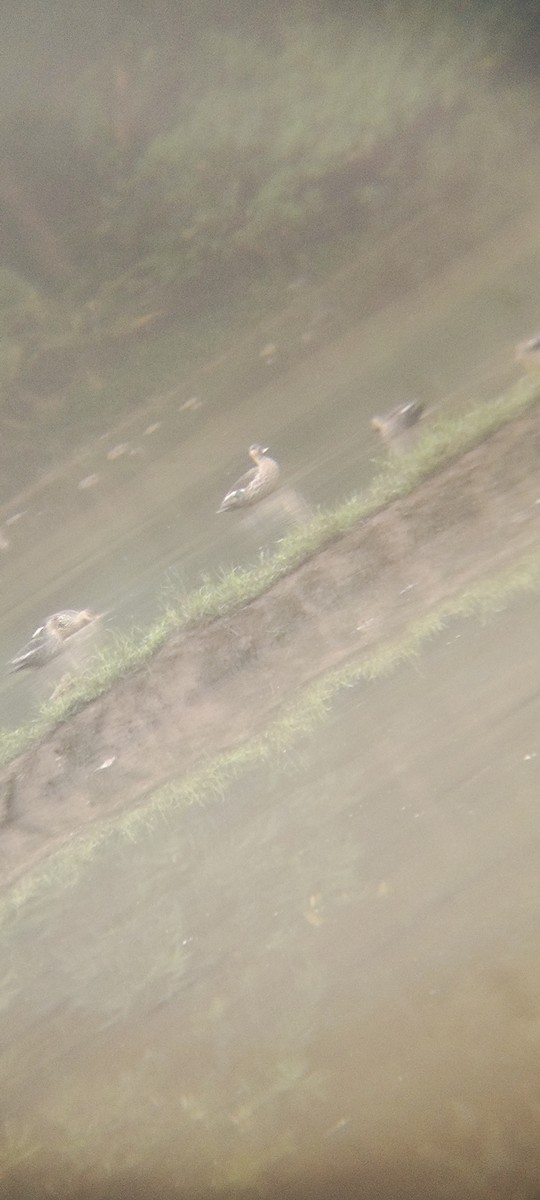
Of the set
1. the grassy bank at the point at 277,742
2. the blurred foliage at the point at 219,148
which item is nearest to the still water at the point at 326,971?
the grassy bank at the point at 277,742

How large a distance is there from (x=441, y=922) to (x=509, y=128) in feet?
17.6

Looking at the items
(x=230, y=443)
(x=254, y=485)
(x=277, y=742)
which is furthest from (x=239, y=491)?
(x=277, y=742)

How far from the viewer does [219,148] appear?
5801 mm

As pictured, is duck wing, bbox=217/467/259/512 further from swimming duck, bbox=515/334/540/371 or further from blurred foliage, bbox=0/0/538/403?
swimming duck, bbox=515/334/540/371

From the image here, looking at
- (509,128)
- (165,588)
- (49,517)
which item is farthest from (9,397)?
(509,128)

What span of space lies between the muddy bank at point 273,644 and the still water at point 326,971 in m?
0.47

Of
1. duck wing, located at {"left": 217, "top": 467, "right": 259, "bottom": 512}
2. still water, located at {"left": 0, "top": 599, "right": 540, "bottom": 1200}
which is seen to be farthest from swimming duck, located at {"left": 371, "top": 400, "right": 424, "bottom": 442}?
still water, located at {"left": 0, "top": 599, "right": 540, "bottom": 1200}

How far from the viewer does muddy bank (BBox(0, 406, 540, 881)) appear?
4.08 metres

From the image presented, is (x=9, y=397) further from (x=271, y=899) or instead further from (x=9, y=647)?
(x=271, y=899)

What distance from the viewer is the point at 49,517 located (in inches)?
281

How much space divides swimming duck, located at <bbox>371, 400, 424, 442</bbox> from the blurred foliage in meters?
1.72

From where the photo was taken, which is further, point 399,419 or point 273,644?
point 399,419

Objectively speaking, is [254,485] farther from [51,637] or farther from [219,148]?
[219,148]

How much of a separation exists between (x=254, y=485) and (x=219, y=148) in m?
2.06
